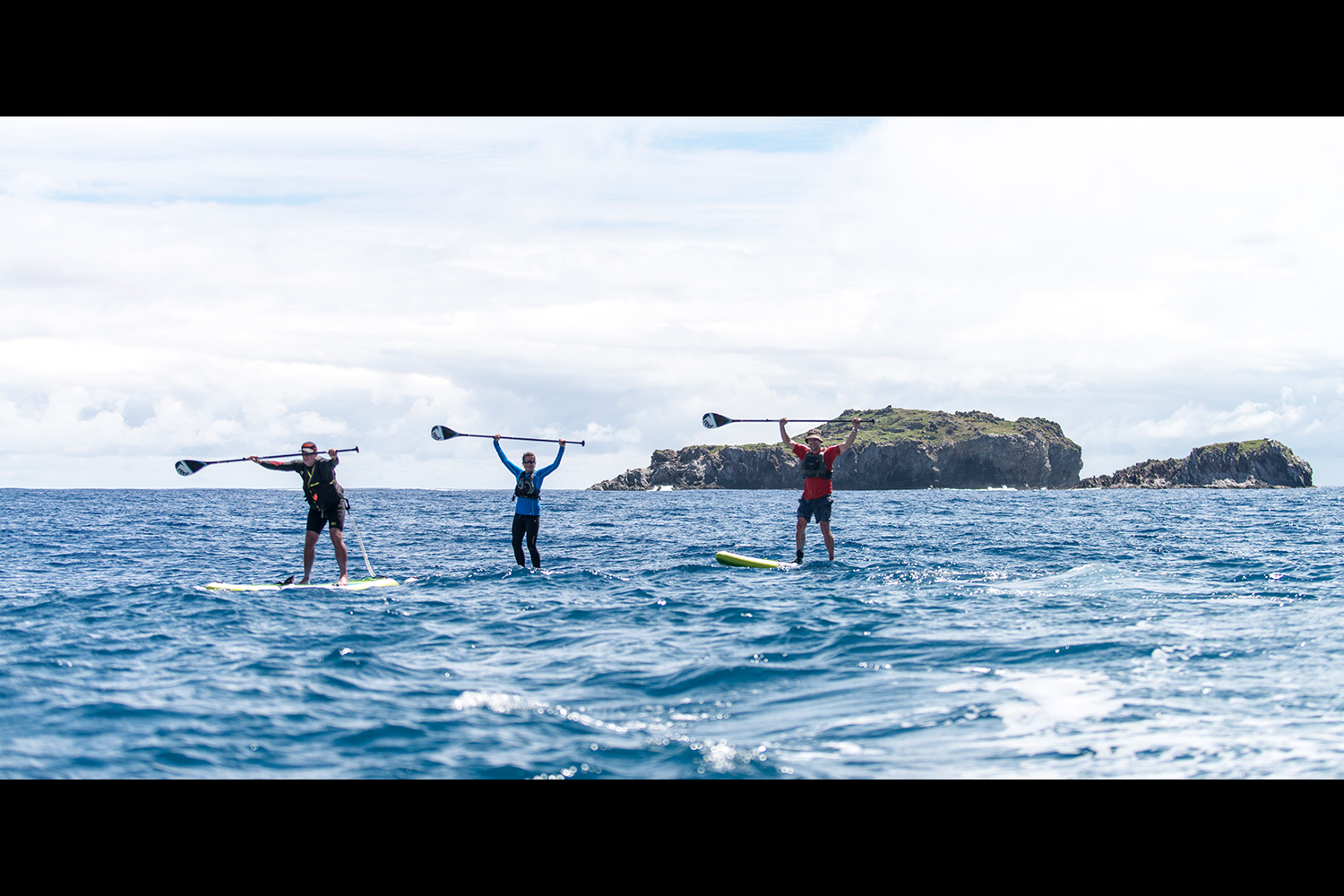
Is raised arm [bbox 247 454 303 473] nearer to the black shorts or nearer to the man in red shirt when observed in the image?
the black shorts

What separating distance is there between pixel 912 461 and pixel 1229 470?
59.6 meters

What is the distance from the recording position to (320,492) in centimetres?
1669

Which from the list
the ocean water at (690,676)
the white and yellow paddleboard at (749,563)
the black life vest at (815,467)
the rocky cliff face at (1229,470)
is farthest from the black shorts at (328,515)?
the rocky cliff face at (1229,470)

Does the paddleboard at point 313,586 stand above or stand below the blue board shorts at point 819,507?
below

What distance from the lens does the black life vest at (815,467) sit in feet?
61.3

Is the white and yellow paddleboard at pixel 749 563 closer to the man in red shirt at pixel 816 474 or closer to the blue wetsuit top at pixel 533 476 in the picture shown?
the man in red shirt at pixel 816 474

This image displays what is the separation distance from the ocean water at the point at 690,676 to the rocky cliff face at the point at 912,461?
5893 inches

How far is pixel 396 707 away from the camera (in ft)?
27.8

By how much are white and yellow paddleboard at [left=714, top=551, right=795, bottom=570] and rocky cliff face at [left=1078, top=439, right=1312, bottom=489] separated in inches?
7233

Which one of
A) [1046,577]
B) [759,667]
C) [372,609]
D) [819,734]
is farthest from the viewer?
[1046,577]

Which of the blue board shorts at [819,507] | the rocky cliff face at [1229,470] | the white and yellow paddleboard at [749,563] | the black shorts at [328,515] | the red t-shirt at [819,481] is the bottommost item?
the white and yellow paddleboard at [749,563]

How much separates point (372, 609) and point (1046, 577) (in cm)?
1272
